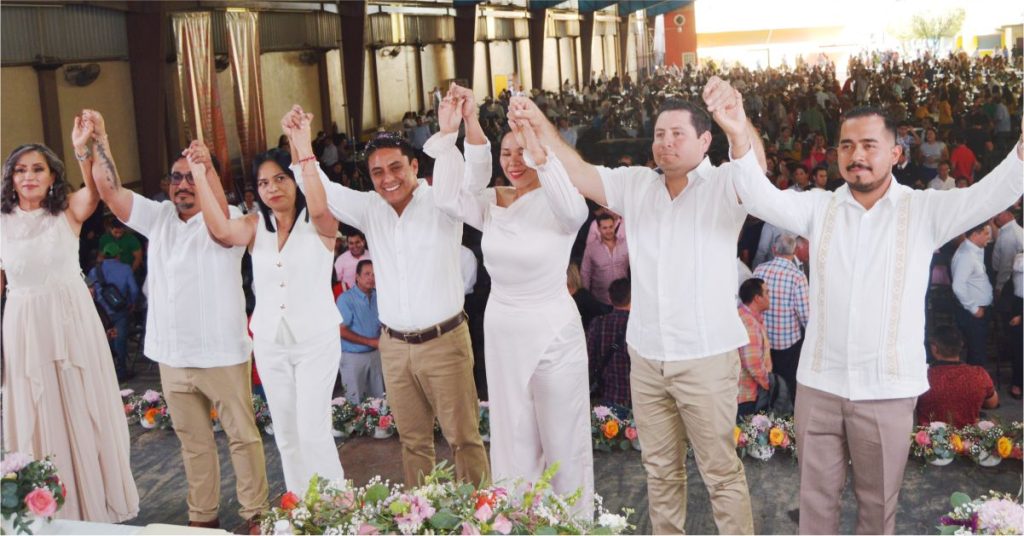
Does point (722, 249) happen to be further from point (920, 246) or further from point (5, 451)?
point (5, 451)

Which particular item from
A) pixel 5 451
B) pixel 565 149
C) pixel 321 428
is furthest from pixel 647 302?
pixel 5 451

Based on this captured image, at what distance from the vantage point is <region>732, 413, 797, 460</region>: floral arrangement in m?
4.33

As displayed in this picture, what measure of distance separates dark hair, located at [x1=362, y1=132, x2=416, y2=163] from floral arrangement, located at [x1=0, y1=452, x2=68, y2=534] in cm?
153

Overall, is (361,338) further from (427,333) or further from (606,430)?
(606,430)

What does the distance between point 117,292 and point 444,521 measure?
7.61 ft

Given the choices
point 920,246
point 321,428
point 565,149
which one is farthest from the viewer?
point 321,428

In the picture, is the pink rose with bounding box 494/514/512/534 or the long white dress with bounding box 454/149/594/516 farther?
the long white dress with bounding box 454/149/594/516

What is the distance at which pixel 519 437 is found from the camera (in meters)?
3.76

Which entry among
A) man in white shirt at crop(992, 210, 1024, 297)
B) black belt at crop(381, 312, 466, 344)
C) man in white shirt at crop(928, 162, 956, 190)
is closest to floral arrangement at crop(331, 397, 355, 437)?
black belt at crop(381, 312, 466, 344)

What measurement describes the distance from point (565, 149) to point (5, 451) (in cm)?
243

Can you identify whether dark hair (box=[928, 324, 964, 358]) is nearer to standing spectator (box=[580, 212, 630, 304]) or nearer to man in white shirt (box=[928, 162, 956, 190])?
man in white shirt (box=[928, 162, 956, 190])

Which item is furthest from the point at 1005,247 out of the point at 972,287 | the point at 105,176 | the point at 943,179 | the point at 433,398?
the point at 105,176

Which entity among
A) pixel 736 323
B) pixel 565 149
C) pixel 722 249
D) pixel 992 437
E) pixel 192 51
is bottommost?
pixel 992 437

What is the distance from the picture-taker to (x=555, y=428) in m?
3.72
